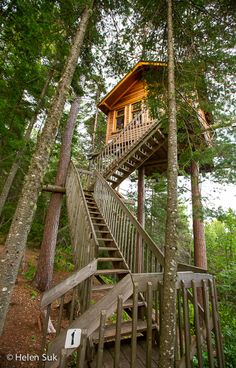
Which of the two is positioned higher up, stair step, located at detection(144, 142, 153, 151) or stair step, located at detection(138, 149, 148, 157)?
stair step, located at detection(144, 142, 153, 151)

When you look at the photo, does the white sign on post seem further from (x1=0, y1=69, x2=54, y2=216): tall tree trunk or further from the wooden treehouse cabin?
(x1=0, y1=69, x2=54, y2=216): tall tree trunk

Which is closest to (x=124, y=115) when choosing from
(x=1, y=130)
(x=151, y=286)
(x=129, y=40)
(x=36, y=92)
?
(x=36, y=92)

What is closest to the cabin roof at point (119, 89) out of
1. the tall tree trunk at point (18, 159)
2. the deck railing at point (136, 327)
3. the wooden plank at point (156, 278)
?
the tall tree trunk at point (18, 159)

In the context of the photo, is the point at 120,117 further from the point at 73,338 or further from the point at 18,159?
the point at 73,338

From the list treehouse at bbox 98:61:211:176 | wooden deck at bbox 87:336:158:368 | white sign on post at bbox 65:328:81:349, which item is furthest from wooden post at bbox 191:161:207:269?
white sign on post at bbox 65:328:81:349

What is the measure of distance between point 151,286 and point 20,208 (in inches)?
94.3

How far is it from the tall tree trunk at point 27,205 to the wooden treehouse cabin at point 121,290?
0.88 meters

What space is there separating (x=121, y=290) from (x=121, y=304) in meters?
0.15

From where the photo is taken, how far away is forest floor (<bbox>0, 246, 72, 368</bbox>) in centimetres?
347

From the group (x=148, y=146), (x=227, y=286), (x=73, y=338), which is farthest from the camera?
(x=148, y=146)

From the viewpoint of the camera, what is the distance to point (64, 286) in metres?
2.51

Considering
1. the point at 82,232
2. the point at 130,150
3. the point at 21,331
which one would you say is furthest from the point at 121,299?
the point at 130,150

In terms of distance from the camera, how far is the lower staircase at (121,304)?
6.88ft

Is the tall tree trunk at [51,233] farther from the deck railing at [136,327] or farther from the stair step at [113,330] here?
the stair step at [113,330]
